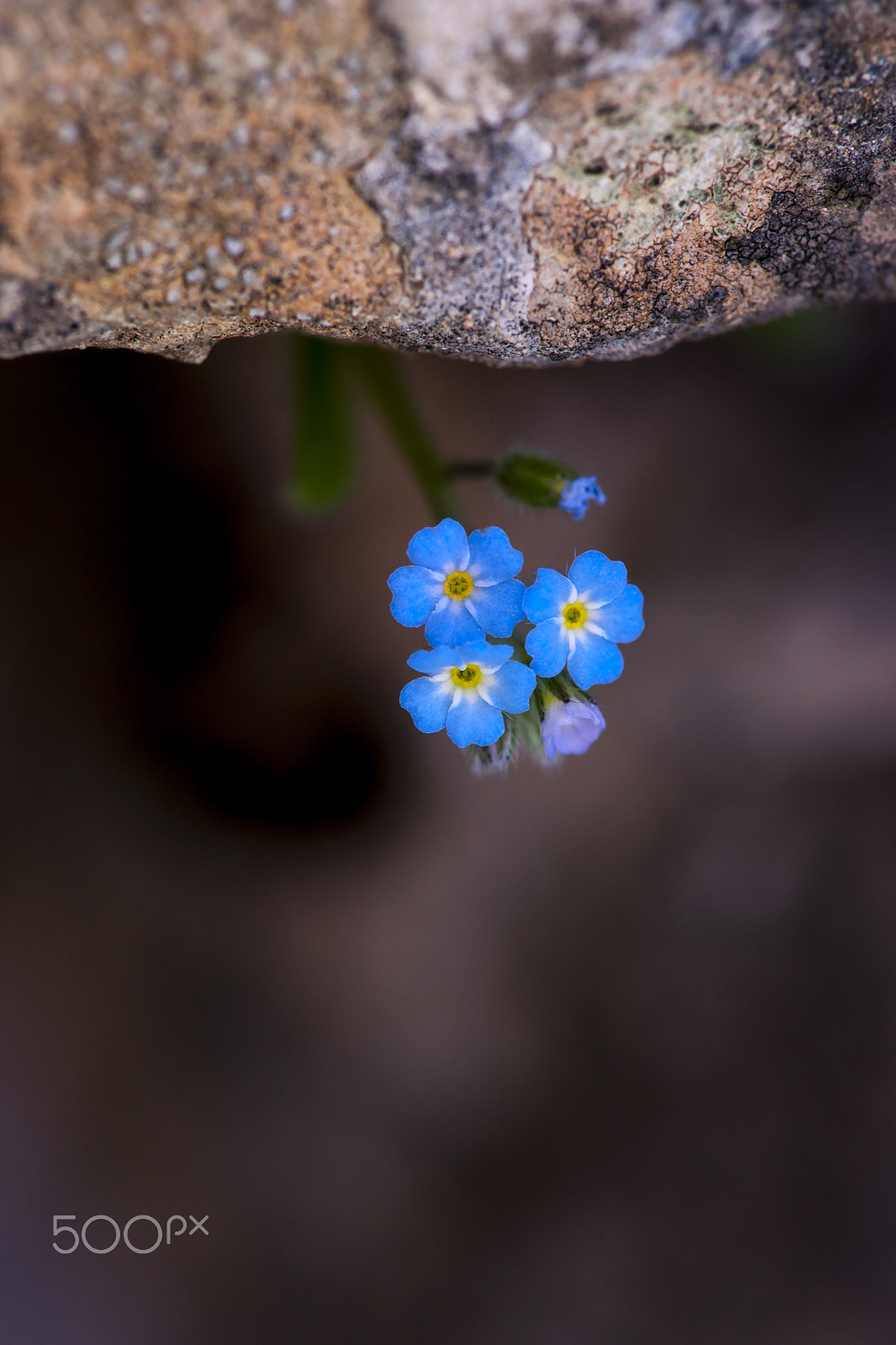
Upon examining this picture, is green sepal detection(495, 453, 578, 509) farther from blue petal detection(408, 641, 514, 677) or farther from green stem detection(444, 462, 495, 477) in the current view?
blue petal detection(408, 641, 514, 677)

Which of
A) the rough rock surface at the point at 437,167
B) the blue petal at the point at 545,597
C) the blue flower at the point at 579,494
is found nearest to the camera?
the rough rock surface at the point at 437,167

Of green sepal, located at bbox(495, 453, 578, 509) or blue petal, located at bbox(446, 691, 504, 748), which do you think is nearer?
blue petal, located at bbox(446, 691, 504, 748)

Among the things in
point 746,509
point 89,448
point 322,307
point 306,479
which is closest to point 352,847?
point 306,479

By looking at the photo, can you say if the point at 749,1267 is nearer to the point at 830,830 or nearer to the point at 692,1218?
the point at 692,1218

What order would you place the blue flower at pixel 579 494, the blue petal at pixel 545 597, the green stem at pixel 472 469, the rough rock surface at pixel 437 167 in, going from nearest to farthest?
the rough rock surface at pixel 437 167, the blue petal at pixel 545 597, the blue flower at pixel 579 494, the green stem at pixel 472 469

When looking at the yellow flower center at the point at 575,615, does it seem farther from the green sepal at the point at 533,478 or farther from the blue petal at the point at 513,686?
the green sepal at the point at 533,478

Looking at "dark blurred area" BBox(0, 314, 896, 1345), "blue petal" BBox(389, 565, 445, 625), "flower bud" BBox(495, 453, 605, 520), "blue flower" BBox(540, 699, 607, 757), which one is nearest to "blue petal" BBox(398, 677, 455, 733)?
"blue petal" BBox(389, 565, 445, 625)

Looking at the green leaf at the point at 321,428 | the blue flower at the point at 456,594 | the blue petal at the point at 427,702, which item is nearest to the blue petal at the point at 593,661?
the blue flower at the point at 456,594
